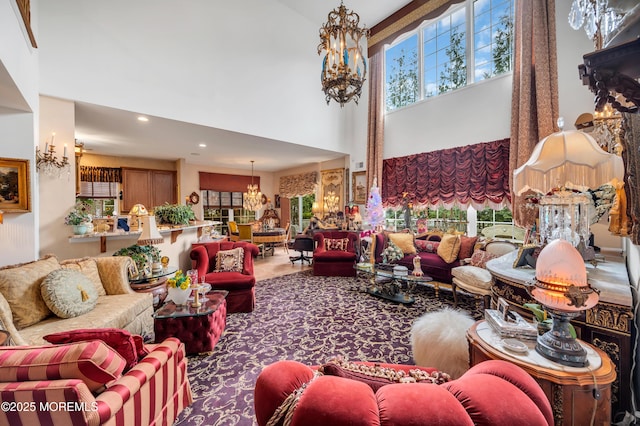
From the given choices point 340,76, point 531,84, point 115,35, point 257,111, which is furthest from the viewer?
point 257,111

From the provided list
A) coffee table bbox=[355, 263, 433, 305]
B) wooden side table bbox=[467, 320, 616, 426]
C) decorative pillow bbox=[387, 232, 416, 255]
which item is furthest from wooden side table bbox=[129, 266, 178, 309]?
decorative pillow bbox=[387, 232, 416, 255]

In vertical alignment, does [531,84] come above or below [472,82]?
below

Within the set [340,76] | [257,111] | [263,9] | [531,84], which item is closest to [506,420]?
[340,76]

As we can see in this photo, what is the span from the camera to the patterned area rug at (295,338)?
183 centimetres

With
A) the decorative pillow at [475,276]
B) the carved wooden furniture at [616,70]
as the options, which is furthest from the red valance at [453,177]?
the carved wooden furniture at [616,70]

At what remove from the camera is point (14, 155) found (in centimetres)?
269

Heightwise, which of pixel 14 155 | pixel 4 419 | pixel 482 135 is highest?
pixel 482 135

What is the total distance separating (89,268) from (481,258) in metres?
5.05

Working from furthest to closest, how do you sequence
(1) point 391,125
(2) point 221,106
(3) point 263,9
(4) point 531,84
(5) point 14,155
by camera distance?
(1) point 391,125
(3) point 263,9
(2) point 221,106
(4) point 531,84
(5) point 14,155

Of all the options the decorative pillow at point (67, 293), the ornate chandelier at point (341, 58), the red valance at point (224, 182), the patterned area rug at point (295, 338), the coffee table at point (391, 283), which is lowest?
the patterned area rug at point (295, 338)

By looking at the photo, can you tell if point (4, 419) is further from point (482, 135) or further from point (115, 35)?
point (482, 135)

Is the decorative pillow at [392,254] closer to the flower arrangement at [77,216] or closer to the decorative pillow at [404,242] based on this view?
the decorative pillow at [404,242]

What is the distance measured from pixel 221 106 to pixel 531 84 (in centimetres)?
518

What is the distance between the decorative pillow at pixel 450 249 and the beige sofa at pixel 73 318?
4.29 metres
